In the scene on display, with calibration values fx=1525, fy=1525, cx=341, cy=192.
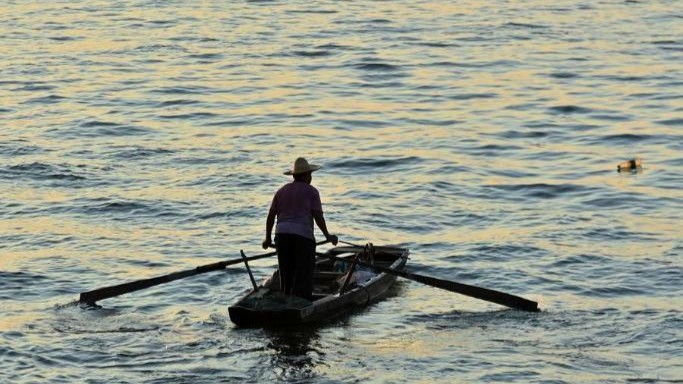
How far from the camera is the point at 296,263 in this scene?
Result: 1950 centimetres

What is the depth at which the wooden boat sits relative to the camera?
18953mm

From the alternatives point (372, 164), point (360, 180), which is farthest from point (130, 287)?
point (372, 164)

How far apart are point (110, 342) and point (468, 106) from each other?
20.9m

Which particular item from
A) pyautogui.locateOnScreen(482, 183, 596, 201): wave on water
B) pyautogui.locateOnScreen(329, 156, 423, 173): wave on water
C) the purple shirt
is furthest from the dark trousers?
pyautogui.locateOnScreen(329, 156, 423, 173): wave on water

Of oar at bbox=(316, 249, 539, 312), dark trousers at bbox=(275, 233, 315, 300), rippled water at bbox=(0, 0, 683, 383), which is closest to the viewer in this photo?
rippled water at bbox=(0, 0, 683, 383)

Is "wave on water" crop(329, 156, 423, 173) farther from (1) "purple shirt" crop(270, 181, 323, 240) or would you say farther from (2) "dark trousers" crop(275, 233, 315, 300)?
(1) "purple shirt" crop(270, 181, 323, 240)

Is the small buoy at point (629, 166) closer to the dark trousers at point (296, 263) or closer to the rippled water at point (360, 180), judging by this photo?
the rippled water at point (360, 180)

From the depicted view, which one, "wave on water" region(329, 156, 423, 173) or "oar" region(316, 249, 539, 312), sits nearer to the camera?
"oar" region(316, 249, 539, 312)

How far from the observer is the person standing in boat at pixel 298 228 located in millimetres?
19391

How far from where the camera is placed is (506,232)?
84.7 feet

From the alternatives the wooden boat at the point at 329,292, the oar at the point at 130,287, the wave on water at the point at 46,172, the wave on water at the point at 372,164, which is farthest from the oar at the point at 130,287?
the wave on water at the point at 372,164

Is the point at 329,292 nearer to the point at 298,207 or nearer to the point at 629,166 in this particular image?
the point at 298,207

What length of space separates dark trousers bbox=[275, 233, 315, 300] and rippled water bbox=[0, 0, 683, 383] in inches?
24.7

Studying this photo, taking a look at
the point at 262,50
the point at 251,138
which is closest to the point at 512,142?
the point at 251,138
